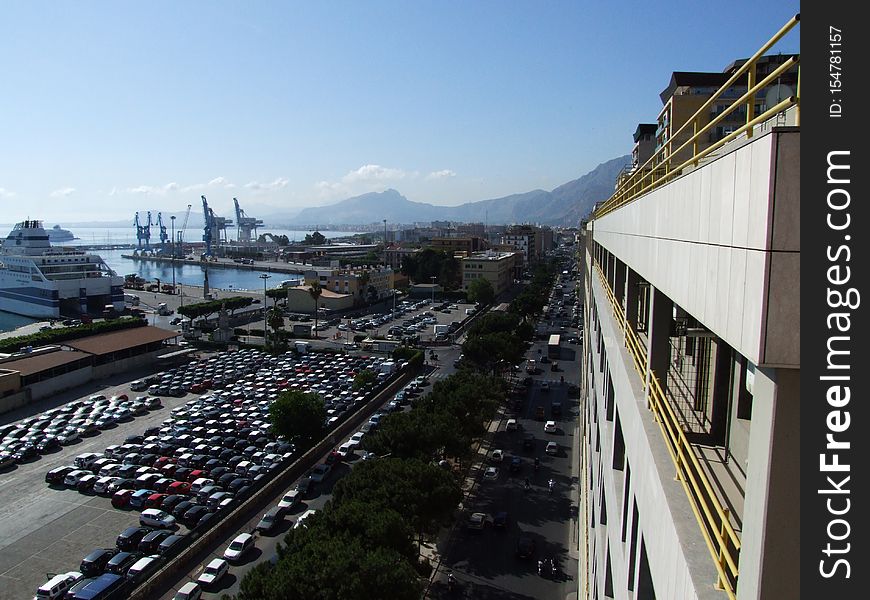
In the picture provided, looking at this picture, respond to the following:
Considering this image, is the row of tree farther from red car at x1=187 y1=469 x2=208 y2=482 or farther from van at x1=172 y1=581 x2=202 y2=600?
red car at x1=187 y1=469 x2=208 y2=482

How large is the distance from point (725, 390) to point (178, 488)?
37.5 ft

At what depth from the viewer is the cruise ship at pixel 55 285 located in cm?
3356

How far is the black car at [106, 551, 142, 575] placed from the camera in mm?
8586

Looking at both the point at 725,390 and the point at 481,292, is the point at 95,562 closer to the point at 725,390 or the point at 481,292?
the point at 725,390

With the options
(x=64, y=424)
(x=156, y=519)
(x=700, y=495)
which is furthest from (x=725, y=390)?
(x=64, y=424)

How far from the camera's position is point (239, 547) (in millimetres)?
9070

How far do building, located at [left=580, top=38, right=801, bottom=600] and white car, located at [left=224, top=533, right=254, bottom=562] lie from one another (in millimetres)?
7572

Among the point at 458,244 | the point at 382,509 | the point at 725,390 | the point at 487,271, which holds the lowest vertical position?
the point at 382,509

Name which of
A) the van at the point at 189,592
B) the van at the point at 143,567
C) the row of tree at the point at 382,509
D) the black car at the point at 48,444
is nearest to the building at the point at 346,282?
the black car at the point at 48,444

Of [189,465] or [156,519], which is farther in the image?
[189,465]

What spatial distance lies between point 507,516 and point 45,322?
32289mm

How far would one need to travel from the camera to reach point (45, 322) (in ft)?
105

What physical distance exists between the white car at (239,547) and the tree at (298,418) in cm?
350

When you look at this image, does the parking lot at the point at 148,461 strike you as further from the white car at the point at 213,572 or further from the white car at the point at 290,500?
the white car at the point at 213,572
